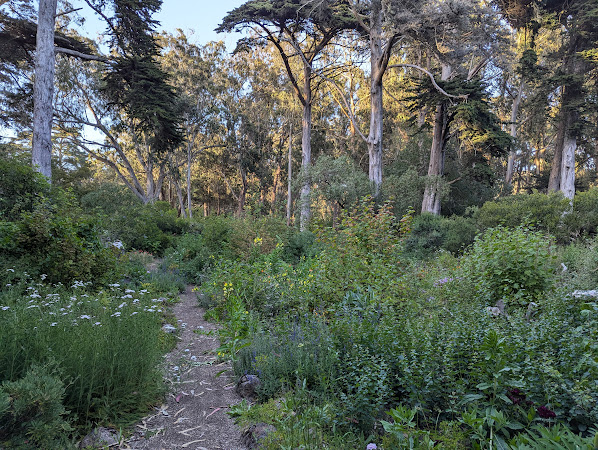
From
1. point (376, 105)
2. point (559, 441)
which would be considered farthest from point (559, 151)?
point (559, 441)

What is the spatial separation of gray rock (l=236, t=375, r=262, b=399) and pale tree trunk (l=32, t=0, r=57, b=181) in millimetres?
9109

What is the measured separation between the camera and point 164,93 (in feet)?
40.7

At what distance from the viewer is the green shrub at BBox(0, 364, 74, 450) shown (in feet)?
6.62

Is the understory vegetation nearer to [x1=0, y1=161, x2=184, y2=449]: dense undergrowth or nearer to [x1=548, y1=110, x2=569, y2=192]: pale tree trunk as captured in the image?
[x1=0, y1=161, x2=184, y2=449]: dense undergrowth

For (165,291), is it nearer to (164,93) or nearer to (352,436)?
(352,436)

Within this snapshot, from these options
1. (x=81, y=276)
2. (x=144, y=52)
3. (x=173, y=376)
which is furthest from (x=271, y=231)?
(x=144, y=52)

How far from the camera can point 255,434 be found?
258cm

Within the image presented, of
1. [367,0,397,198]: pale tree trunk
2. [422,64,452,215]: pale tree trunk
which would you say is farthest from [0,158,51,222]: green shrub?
[422,64,452,215]: pale tree trunk

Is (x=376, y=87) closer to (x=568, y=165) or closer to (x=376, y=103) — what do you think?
(x=376, y=103)

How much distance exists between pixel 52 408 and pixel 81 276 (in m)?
3.85

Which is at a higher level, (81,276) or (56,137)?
(56,137)

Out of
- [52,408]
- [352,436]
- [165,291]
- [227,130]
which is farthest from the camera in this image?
[227,130]

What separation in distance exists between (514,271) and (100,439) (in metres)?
4.73

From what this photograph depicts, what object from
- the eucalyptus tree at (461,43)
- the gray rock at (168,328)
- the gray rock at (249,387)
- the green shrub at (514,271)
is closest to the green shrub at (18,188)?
the gray rock at (168,328)
